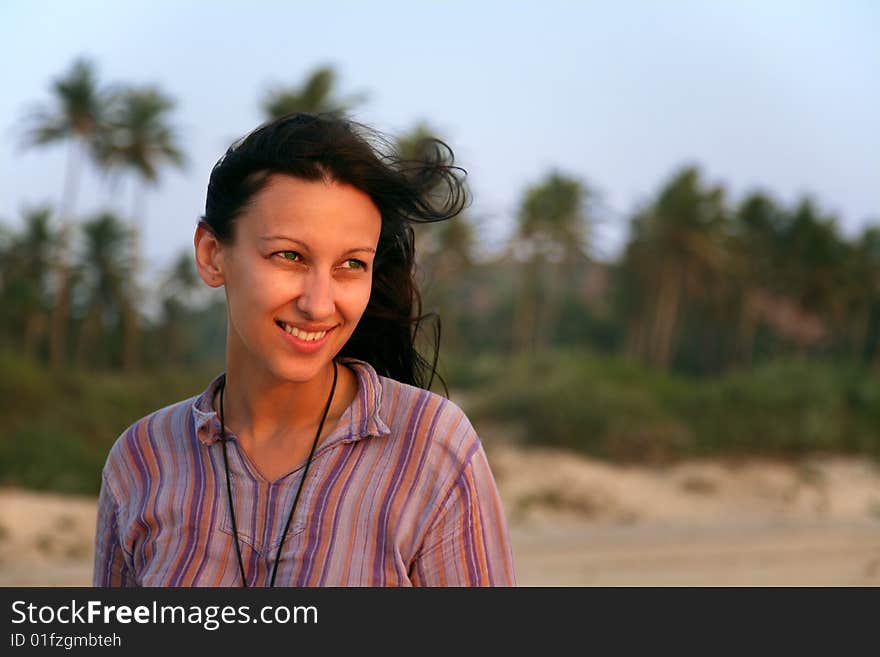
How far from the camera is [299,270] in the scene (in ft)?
5.93

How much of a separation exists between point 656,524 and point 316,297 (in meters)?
15.9

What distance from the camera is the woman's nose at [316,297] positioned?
179cm

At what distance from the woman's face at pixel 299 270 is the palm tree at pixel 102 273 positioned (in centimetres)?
4001

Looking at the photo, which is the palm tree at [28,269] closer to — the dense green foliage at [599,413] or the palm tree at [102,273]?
the palm tree at [102,273]

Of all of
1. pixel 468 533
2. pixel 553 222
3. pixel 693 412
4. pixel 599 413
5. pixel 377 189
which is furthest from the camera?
pixel 553 222

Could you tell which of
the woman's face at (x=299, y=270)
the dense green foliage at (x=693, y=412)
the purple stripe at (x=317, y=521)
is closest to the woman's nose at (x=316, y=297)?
the woman's face at (x=299, y=270)

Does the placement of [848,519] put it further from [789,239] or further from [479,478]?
[789,239]

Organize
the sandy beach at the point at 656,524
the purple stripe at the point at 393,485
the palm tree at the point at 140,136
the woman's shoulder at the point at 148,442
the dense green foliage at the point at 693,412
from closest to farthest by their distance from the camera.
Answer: the purple stripe at the point at 393,485 < the woman's shoulder at the point at 148,442 < the sandy beach at the point at 656,524 < the dense green foliage at the point at 693,412 < the palm tree at the point at 140,136

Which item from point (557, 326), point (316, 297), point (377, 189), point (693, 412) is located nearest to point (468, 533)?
point (316, 297)

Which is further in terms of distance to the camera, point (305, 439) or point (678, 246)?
point (678, 246)

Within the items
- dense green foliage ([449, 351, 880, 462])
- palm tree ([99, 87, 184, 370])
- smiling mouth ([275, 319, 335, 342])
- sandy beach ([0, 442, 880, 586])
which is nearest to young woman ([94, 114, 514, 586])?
smiling mouth ([275, 319, 335, 342])

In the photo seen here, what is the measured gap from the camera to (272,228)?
1791mm

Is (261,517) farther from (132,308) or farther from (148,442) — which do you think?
(132,308)

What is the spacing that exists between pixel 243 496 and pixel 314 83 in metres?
25.5
